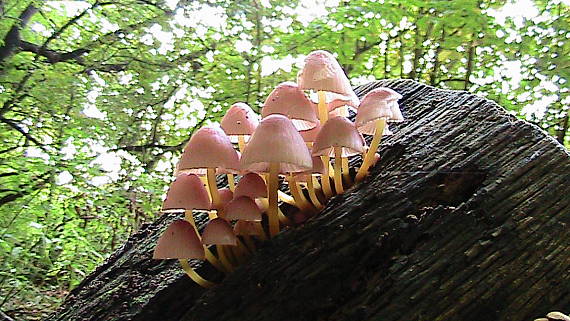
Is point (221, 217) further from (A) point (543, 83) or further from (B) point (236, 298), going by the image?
(A) point (543, 83)

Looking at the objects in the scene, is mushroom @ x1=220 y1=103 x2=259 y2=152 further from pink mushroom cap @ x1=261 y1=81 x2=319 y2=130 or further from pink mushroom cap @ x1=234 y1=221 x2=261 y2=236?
pink mushroom cap @ x1=234 y1=221 x2=261 y2=236

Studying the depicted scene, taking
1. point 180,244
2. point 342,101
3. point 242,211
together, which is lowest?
point 180,244

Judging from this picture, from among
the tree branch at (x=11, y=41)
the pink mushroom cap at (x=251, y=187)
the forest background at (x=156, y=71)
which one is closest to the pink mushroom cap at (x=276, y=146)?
the pink mushroom cap at (x=251, y=187)

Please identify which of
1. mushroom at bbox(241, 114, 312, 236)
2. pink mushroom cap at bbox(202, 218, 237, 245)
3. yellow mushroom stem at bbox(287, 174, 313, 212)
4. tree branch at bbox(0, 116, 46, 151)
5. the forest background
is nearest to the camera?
mushroom at bbox(241, 114, 312, 236)

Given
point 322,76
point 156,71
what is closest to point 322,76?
point 322,76

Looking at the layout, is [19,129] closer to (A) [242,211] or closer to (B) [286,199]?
(B) [286,199]

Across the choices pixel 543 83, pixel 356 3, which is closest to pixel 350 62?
pixel 356 3

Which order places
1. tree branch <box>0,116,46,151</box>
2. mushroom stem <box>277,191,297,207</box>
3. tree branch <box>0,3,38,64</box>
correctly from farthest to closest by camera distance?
tree branch <box>0,116,46,151</box>
tree branch <box>0,3,38,64</box>
mushroom stem <box>277,191,297,207</box>

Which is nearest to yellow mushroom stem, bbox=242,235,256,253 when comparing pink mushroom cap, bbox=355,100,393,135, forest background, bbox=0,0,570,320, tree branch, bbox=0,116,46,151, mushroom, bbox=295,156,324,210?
mushroom, bbox=295,156,324,210

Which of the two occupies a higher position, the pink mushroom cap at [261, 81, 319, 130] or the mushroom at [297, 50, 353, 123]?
the mushroom at [297, 50, 353, 123]
